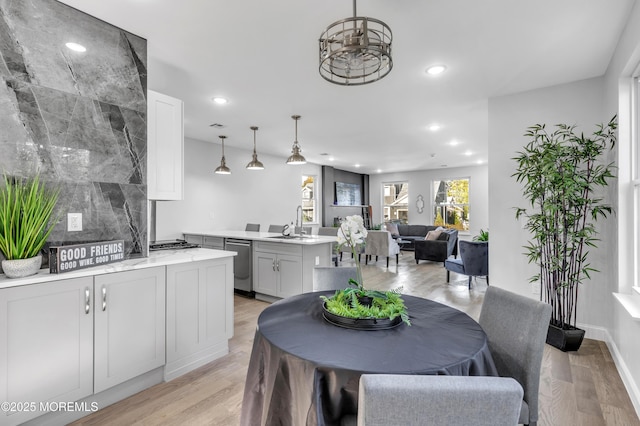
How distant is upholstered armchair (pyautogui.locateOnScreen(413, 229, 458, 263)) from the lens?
6.72 meters

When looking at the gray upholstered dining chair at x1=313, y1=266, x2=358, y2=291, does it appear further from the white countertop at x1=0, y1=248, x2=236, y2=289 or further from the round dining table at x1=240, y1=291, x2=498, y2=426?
the white countertop at x1=0, y1=248, x2=236, y2=289

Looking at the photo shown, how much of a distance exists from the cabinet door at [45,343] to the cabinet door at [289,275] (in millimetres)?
2404

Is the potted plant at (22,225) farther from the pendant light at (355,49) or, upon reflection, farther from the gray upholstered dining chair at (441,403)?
the gray upholstered dining chair at (441,403)

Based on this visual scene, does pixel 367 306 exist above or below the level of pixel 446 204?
below

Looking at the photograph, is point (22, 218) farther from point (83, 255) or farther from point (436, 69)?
point (436, 69)

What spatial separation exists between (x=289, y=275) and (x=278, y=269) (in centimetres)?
20

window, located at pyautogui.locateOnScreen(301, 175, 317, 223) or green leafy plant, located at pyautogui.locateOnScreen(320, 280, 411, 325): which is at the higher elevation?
window, located at pyautogui.locateOnScreen(301, 175, 317, 223)

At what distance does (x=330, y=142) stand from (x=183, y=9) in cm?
404

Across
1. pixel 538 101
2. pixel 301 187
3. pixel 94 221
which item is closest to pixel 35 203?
pixel 94 221

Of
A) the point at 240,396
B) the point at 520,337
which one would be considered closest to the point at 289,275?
the point at 240,396

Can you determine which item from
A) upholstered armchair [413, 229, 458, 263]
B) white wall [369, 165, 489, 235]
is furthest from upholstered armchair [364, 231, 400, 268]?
white wall [369, 165, 489, 235]

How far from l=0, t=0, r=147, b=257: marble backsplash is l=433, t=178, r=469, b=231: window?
9.06 m

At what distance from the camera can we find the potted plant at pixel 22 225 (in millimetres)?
1713

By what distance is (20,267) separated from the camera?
67.7 inches
